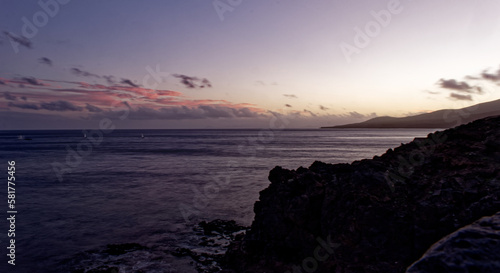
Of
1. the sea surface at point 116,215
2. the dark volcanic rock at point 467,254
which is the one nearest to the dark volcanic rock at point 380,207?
the dark volcanic rock at point 467,254

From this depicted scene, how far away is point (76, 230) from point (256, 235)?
1272 centimetres

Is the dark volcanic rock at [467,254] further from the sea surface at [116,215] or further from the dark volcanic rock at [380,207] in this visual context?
the sea surface at [116,215]

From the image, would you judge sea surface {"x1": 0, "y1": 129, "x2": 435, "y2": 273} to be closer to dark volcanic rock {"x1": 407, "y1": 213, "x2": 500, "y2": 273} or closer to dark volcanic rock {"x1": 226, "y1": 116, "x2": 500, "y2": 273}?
dark volcanic rock {"x1": 226, "y1": 116, "x2": 500, "y2": 273}

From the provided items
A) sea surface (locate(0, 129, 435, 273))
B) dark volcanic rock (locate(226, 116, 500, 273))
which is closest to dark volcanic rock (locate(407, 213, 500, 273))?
dark volcanic rock (locate(226, 116, 500, 273))

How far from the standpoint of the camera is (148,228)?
18.2 meters

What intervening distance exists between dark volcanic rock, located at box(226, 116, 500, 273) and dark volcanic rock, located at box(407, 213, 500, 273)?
3.16 meters

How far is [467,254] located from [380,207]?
4.72m

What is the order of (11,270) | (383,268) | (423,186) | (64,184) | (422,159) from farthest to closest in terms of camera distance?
(64,184), (11,270), (422,159), (423,186), (383,268)

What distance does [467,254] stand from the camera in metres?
4.20

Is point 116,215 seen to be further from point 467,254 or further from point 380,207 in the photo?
point 467,254

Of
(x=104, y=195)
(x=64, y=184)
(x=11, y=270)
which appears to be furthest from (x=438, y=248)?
(x=64, y=184)

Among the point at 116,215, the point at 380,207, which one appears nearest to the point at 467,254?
the point at 380,207

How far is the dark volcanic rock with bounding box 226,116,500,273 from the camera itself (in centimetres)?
799

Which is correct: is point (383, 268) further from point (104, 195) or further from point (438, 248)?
point (104, 195)
